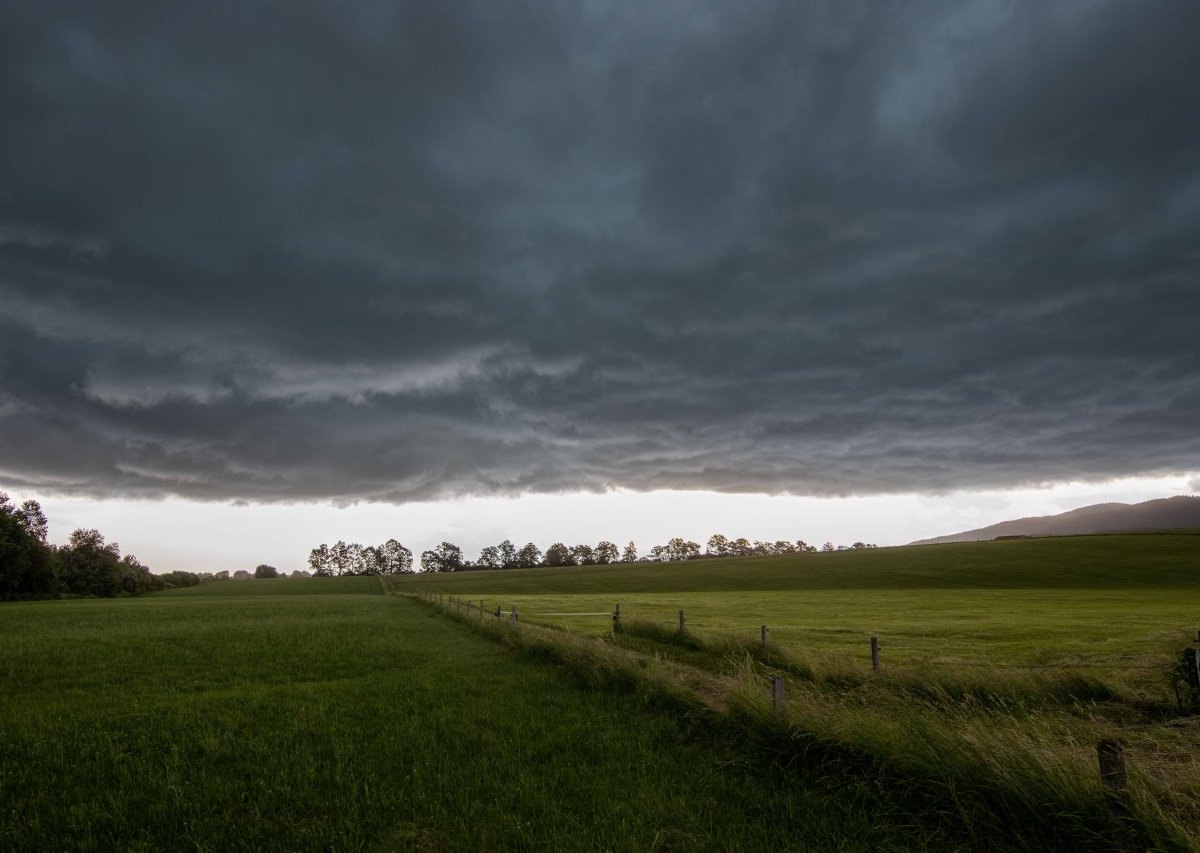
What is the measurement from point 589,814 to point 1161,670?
1655 centimetres

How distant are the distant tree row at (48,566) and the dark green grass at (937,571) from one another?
6125 cm

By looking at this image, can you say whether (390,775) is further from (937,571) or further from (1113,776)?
(937,571)

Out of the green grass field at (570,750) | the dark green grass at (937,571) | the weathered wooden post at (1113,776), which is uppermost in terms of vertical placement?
the weathered wooden post at (1113,776)

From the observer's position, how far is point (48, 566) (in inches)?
3649

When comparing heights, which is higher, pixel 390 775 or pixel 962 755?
pixel 962 755

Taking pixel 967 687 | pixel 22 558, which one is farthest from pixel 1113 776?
pixel 22 558

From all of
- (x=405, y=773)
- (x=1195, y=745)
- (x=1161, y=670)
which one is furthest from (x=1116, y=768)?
(x=1161, y=670)

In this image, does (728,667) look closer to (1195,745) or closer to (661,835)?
(1195,745)

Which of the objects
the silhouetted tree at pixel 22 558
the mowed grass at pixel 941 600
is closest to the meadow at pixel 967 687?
the mowed grass at pixel 941 600

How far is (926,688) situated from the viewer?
1591 cm

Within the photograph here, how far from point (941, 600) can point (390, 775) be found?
63.2m

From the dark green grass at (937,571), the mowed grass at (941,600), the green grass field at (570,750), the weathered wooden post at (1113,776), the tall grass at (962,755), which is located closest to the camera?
the weathered wooden post at (1113,776)

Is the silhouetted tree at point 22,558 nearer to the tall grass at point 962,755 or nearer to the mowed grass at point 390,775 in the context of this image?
the mowed grass at point 390,775

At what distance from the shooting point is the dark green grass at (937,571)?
77938 millimetres
